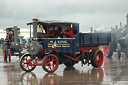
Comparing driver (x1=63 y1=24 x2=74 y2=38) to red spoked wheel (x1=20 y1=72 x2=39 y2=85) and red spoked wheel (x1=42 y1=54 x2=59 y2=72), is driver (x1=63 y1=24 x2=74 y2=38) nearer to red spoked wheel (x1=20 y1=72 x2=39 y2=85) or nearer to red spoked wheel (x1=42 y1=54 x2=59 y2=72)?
red spoked wheel (x1=42 y1=54 x2=59 y2=72)

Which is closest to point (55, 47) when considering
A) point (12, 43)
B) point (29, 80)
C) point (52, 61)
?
point (52, 61)

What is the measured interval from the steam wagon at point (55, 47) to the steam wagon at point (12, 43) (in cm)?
657

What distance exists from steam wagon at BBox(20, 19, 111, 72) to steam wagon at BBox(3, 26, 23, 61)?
657 cm

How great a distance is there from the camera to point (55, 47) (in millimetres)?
11188

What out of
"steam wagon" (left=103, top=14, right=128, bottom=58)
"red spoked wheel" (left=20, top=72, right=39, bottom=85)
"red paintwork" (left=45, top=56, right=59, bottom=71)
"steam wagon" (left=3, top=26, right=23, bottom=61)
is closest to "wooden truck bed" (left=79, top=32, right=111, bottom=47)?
"red paintwork" (left=45, top=56, right=59, bottom=71)

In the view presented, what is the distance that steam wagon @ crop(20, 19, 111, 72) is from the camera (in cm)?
1089

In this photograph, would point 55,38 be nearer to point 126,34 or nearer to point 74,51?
point 74,51

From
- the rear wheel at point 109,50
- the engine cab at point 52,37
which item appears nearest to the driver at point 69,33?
the engine cab at point 52,37

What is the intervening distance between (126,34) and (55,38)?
9.98 m

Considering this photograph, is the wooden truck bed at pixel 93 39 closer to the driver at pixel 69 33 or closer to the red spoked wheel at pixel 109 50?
the driver at pixel 69 33

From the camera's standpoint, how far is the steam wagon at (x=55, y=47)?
35.7ft

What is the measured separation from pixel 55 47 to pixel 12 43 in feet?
26.4

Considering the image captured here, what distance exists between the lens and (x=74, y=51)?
11.8 m

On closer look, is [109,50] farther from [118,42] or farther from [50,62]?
[50,62]
